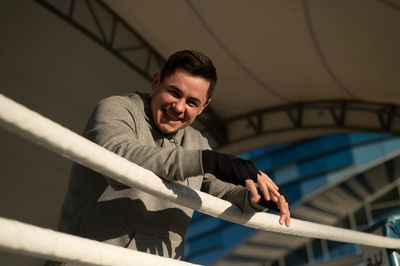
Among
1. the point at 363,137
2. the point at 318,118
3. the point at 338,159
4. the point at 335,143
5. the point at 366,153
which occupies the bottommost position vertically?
the point at 318,118

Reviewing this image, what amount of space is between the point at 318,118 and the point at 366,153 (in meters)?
6.21

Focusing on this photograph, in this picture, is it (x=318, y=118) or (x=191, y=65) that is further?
(x=318, y=118)

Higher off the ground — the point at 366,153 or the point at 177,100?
the point at 366,153

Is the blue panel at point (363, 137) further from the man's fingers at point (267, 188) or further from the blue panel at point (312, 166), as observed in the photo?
the man's fingers at point (267, 188)

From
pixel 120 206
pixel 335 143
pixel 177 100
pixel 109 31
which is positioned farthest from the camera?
pixel 335 143

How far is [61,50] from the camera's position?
16.2ft

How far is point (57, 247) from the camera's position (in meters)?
0.54

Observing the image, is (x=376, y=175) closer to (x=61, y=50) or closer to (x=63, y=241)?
(x=61, y=50)

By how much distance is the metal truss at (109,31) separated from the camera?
4824mm

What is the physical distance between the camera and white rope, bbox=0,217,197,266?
505mm

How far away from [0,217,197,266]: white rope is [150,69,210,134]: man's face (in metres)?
0.47

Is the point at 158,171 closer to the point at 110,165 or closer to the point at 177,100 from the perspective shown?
the point at 110,165

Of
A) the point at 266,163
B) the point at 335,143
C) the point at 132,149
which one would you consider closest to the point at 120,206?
the point at 132,149

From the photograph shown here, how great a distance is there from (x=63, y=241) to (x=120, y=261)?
4.2 inches
